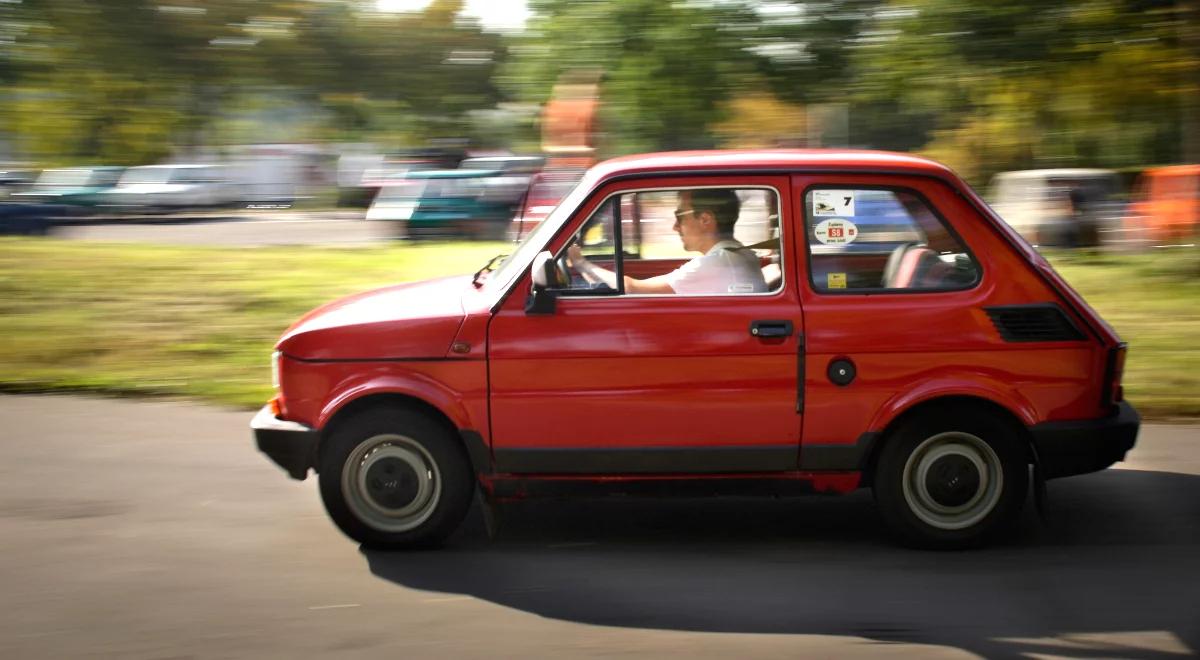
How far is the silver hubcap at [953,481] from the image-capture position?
5.56 m

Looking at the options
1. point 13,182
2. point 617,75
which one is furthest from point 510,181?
point 13,182

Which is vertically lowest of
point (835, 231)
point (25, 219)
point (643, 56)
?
point (25, 219)

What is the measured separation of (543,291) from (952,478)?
1.92m

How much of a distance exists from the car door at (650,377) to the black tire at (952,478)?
1.48 feet

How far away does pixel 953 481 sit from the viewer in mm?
5582

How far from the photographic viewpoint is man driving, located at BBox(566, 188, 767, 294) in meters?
5.57

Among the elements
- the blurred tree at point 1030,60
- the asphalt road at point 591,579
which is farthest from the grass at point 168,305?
the blurred tree at point 1030,60

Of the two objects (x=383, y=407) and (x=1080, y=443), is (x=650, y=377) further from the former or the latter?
(x=1080, y=443)

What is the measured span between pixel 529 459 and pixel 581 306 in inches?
27.3

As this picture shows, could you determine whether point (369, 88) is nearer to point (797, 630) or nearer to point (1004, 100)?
point (1004, 100)

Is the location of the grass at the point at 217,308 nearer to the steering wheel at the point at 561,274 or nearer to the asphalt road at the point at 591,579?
the asphalt road at the point at 591,579

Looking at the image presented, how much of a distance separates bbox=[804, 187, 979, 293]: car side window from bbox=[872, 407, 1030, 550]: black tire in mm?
582

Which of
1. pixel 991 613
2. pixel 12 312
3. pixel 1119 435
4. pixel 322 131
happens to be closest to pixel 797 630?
pixel 991 613

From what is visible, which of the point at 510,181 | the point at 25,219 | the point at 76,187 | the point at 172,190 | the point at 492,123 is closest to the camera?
the point at 510,181
